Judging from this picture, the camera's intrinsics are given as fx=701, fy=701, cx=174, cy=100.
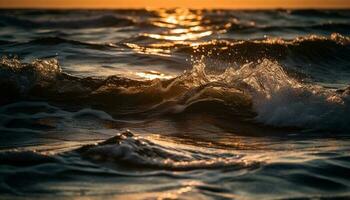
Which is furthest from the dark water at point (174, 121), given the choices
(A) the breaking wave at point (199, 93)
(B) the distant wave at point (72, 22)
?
(B) the distant wave at point (72, 22)

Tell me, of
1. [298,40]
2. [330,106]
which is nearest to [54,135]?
[330,106]

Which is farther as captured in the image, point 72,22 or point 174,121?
point 72,22

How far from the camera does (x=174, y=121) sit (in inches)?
328

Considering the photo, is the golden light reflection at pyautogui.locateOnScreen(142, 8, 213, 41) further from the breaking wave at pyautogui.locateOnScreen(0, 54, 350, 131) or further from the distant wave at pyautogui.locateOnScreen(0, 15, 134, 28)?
the breaking wave at pyautogui.locateOnScreen(0, 54, 350, 131)

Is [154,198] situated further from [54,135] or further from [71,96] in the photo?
[71,96]

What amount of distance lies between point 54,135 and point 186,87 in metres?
2.69

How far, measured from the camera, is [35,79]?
9.95 meters

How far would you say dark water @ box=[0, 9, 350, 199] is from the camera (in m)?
5.37

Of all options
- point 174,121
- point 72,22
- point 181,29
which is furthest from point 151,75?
point 72,22

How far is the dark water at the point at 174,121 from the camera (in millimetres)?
5371

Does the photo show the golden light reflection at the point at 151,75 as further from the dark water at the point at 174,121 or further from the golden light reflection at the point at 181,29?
the golden light reflection at the point at 181,29

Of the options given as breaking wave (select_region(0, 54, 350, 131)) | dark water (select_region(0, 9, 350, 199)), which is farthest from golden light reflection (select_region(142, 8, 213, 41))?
breaking wave (select_region(0, 54, 350, 131))

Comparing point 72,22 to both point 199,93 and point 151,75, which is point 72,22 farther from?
point 199,93

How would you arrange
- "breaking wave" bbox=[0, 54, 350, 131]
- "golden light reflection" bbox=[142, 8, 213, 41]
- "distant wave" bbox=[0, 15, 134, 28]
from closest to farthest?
"breaking wave" bbox=[0, 54, 350, 131] → "golden light reflection" bbox=[142, 8, 213, 41] → "distant wave" bbox=[0, 15, 134, 28]
